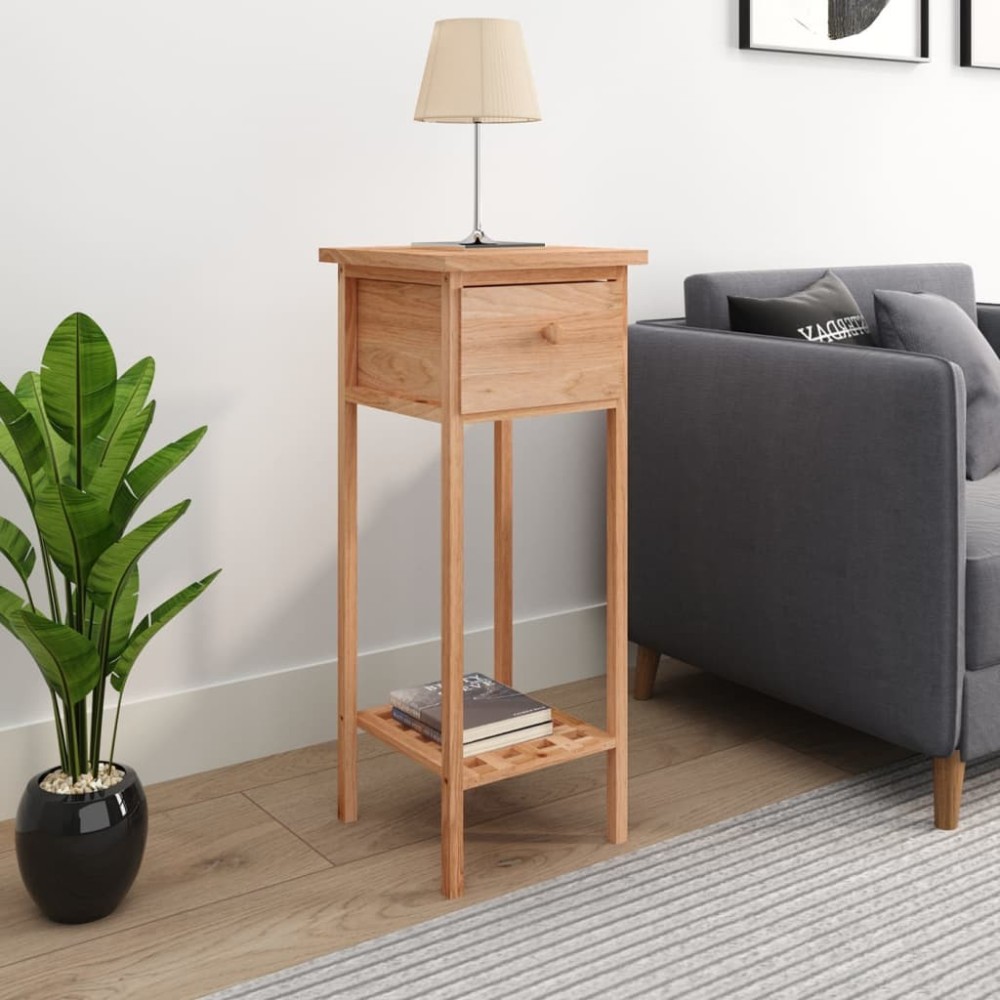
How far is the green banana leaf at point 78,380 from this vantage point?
1.62m

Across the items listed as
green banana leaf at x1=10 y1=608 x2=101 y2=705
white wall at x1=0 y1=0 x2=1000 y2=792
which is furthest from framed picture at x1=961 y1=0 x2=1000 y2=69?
green banana leaf at x1=10 y1=608 x2=101 y2=705

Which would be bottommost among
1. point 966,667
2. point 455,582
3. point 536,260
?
point 966,667

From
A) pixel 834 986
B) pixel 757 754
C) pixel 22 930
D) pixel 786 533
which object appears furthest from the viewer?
pixel 757 754

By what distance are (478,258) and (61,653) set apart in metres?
0.71

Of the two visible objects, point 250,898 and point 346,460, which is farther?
point 346,460

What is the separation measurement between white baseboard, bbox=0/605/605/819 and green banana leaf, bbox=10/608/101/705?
1.40 feet

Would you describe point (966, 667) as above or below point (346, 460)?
below

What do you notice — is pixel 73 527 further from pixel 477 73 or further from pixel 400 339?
pixel 477 73

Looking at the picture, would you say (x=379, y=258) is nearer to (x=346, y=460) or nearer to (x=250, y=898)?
Answer: (x=346, y=460)

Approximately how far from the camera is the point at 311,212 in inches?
89.0

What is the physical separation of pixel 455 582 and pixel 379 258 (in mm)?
450

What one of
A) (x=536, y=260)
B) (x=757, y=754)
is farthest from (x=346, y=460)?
(x=757, y=754)

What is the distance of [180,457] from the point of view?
1713 millimetres

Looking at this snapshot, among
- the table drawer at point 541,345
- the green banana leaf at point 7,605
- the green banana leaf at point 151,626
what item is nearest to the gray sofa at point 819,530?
the table drawer at point 541,345
